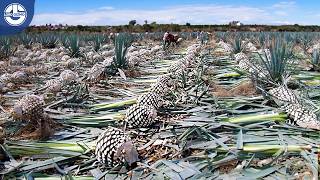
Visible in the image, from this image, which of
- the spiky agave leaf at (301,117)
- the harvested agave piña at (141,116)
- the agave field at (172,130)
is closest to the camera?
the agave field at (172,130)

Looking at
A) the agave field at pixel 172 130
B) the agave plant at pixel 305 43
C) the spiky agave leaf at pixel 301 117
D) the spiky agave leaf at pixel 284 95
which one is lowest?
the agave field at pixel 172 130

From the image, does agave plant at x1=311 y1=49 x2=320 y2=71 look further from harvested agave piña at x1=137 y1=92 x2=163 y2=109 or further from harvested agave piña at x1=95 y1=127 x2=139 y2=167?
harvested agave piña at x1=95 y1=127 x2=139 y2=167

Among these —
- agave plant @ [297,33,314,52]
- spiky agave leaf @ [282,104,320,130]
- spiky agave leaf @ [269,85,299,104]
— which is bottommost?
spiky agave leaf @ [282,104,320,130]

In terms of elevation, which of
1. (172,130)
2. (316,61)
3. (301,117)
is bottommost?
(172,130)

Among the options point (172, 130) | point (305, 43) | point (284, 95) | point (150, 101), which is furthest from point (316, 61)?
point (305, 43)

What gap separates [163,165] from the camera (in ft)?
8.33

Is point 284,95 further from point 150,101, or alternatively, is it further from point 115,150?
point 115,150

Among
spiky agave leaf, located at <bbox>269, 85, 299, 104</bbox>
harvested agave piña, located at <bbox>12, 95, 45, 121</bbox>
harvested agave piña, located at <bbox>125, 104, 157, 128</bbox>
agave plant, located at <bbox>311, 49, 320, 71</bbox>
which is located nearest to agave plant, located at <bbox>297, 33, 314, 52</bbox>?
agave plant, located at <bbox>311, 49, 320, 71</bbox>

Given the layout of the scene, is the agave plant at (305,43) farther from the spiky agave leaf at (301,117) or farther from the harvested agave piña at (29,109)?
the harvested agave piña at (29,109)

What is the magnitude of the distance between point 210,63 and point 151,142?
383 centimetres

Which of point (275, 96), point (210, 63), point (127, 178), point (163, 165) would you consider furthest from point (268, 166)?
point (210, 63)

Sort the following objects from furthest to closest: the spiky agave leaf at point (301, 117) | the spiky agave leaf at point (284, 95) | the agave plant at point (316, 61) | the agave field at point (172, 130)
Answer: the agave plant at point (316, 61)
the spiky agave leaf at point (284, 95)
the spiky agave leaf at point (301, 117)
the agave field at point (172, 130)

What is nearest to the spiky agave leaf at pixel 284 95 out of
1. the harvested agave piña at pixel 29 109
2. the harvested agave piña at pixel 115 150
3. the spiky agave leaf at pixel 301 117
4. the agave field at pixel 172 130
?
the agave field at pixel 172 130

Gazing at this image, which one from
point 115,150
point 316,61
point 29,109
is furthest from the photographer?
point 316,61
